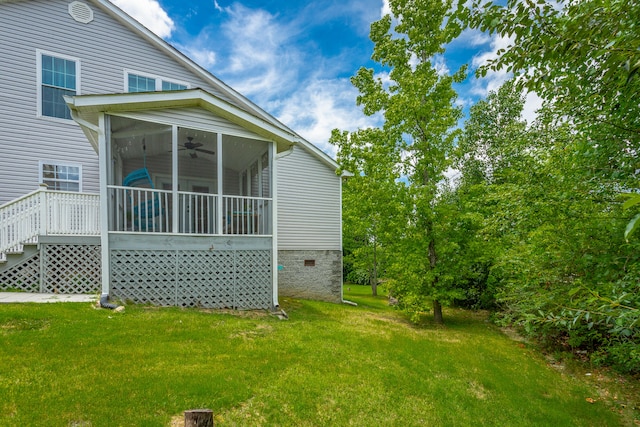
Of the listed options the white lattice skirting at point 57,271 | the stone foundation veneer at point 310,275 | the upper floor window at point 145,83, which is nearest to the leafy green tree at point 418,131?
the stone foundation veneer at point 310,275

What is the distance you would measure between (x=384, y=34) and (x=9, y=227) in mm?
11766

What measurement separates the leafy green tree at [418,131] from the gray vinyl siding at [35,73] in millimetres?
8162

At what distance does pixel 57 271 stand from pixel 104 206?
8.90 feet

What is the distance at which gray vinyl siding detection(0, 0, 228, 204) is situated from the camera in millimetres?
8641

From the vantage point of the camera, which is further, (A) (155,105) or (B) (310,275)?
(B) (310,275)

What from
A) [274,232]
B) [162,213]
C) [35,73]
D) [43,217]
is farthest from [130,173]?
[274,232]

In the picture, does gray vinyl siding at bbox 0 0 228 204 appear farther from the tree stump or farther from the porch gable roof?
the tree stump

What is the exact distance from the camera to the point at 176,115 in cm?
699

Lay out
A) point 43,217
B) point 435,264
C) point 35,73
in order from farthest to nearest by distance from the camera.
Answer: point 435,264, point 35,73, point 43,217

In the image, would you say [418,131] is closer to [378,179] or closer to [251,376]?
[378,179]

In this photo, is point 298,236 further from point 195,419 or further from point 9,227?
point 195,419

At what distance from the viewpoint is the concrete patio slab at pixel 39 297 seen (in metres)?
6.24

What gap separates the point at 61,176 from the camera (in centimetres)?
917

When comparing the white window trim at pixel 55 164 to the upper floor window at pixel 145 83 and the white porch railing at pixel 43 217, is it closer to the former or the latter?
the white porch railing at pixel 43 217
